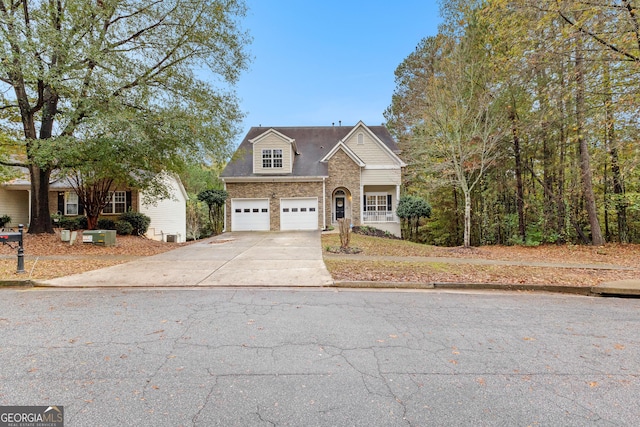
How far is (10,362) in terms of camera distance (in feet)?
9.90

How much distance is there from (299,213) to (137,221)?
31.8 ft

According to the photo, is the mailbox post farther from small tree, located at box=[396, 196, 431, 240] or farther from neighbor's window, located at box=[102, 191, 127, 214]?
small tree, located at box=[396, 196, 431, 240]

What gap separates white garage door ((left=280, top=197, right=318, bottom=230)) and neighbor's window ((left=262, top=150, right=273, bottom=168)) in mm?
2638

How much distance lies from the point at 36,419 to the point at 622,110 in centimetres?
1380

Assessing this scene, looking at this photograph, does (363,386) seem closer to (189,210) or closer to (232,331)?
(232,331)

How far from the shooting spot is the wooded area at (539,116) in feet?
29.0

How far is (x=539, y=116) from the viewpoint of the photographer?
12398 mm

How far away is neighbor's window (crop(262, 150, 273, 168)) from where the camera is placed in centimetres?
2012

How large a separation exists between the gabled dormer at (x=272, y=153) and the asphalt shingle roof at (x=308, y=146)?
0.54 meters

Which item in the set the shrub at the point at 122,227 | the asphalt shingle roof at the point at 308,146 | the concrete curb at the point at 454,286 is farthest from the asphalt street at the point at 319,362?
the asphalt shingle roof at the point at 308,146

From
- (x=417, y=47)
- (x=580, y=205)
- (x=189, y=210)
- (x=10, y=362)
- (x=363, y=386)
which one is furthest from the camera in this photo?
(x=189, y=210)

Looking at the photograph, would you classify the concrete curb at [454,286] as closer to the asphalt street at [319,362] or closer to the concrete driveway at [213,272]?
the concrete driveway at [213,272]

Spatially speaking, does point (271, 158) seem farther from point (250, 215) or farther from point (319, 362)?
point (319, 362)

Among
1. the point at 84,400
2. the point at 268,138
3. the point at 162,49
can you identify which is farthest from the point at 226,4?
the point at 84,400
